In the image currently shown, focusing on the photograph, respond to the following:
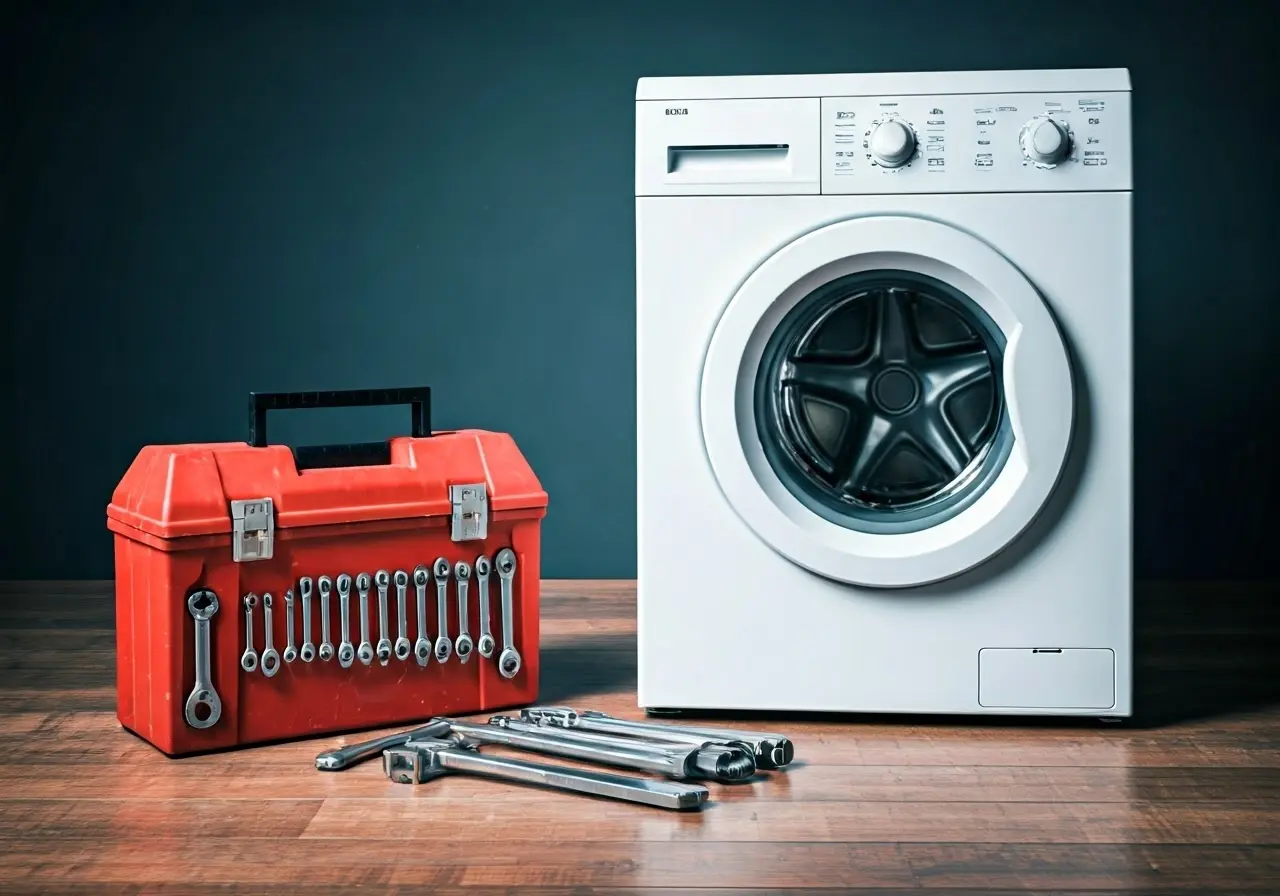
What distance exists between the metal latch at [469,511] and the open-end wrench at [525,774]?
1.08 feet

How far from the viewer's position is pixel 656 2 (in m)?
3.11

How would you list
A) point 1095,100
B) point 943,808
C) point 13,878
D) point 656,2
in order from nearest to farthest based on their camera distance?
1. point 13,878
2. point 943,808
3. point 1095,100
4. point 656,2

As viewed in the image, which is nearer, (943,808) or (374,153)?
(943,808)

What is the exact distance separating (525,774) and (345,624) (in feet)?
1.26

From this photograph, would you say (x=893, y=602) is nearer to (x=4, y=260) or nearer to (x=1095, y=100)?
(x=1095, y=100)

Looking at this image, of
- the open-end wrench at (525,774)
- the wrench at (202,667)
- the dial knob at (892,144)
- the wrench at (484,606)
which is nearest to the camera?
the open-end wrench at (525,774)

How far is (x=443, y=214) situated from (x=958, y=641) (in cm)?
177

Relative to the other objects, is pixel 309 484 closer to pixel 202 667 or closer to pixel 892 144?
pixel 202 667

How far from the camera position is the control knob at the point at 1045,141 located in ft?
6.05

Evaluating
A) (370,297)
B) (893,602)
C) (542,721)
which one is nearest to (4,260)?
(370,297)

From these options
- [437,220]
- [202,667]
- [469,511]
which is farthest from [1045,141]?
[437,220]

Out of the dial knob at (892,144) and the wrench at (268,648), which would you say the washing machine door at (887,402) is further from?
the wrench at (268,648)

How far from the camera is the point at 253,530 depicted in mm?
1790

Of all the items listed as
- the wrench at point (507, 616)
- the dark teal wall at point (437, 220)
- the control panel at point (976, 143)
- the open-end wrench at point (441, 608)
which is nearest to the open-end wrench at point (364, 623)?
the open-end wrench at point (441, 608)
